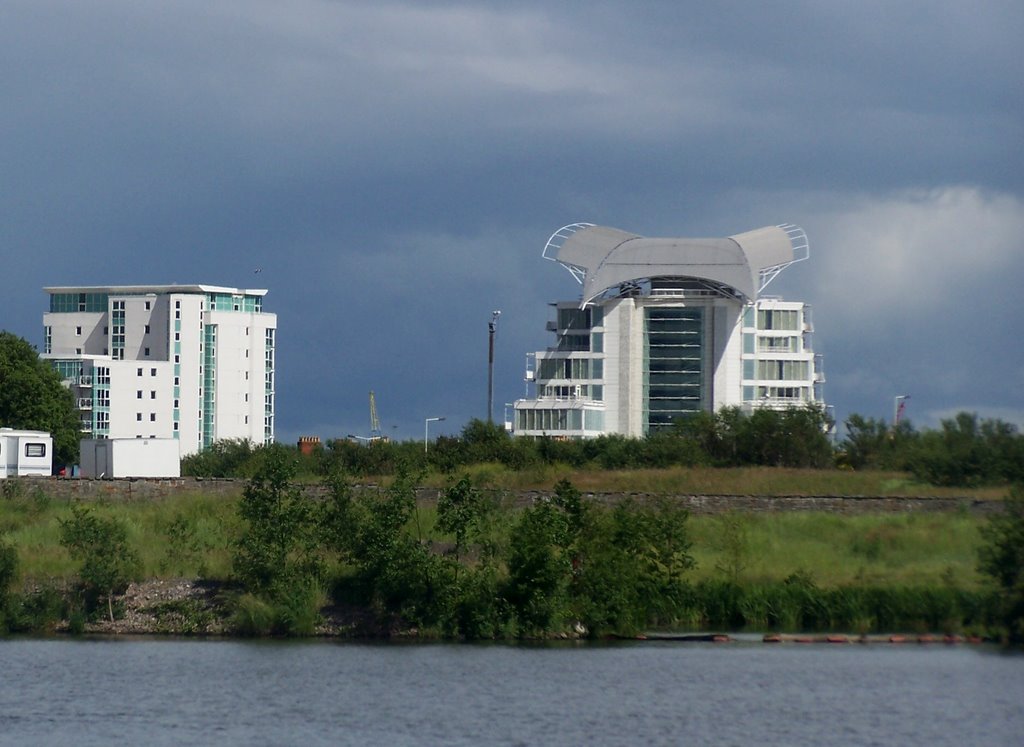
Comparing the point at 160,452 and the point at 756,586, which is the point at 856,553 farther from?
the point at 160,452

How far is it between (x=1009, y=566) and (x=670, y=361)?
4375 inches

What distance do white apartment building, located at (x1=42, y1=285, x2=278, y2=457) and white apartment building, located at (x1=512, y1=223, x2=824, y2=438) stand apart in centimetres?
3538

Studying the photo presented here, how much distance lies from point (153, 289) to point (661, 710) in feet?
498

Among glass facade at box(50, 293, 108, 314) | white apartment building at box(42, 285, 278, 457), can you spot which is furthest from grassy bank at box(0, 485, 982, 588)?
glass facade at box(50, 293, 108, 314)

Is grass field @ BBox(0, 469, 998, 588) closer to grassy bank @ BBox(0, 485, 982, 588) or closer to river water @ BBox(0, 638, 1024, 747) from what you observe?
grassy bank @ BBox(0, 485, 982, 588)

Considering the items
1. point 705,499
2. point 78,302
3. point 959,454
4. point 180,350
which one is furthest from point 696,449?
point 78,302

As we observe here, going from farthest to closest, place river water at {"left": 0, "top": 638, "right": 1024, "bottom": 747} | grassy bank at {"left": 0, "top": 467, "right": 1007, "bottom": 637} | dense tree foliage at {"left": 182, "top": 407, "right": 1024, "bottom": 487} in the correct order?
dense tree foliage at {"left": 182, "top": 407, "right": 1024, "bottom": 487}
grassy bank at {"left": 0, "top": 467, "right": 1007, "bottom": 637}
river water at {"left": 0, "top": 638, "right": 1024, "bottom": 747}

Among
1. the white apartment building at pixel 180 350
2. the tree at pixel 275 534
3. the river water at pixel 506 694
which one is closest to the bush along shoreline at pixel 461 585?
the tree at pixel 275 534

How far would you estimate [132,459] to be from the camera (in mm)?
69500

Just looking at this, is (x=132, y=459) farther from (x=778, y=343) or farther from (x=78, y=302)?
(x=78, y=302)

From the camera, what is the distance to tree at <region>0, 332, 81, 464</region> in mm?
107438

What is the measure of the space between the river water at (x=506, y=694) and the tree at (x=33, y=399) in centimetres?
6488

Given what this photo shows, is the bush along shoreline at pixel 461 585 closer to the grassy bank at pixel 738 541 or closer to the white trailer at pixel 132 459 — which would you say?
the grassy bank at pixel 738 541

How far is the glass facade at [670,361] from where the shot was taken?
15550 cm
